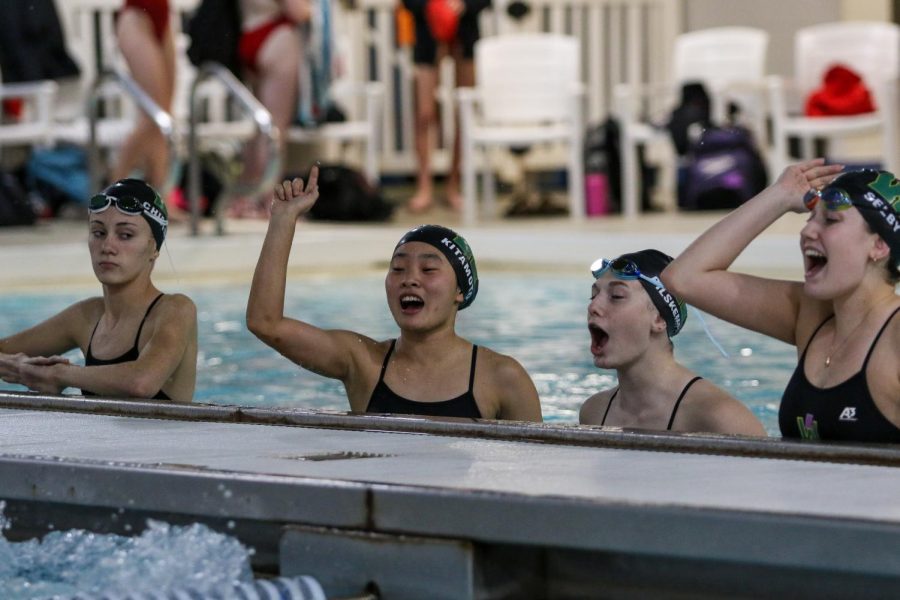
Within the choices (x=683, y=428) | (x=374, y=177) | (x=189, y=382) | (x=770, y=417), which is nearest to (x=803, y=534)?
(x=683, y=428)

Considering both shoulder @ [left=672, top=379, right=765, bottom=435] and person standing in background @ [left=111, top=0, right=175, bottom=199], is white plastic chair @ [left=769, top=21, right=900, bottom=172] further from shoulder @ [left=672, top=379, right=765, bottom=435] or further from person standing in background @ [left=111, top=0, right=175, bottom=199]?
shoulder @ [left=672, top=379, right=765, bottom=435]

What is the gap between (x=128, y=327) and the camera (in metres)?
4.86

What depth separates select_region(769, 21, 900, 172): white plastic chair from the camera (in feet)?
38.2

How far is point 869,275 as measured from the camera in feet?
11.4

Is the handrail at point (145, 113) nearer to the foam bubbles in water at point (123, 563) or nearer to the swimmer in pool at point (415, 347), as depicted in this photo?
the swimmer in pool at point (415, 347)

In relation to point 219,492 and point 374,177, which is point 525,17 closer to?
point 374,177

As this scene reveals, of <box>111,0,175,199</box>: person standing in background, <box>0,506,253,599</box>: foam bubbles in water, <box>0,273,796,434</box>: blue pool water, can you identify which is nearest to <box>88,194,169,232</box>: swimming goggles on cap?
<box>0,273,796,434</box>: blue pool water

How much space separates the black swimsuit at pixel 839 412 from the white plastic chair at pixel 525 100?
847cm

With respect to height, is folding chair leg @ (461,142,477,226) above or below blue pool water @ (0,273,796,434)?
above

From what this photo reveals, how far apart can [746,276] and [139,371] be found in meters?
1.82

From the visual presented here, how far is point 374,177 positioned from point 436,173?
2225mm

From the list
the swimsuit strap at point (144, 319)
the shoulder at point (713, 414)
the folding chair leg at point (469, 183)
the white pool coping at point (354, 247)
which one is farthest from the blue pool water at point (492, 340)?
the shoulder at point (713, 414)

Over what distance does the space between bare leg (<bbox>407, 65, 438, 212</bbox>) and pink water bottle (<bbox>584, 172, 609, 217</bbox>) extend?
1.35 meters

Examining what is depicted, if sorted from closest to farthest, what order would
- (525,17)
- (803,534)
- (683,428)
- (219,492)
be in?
(803,534) < (219,492) < (683,428) < (525,17)
